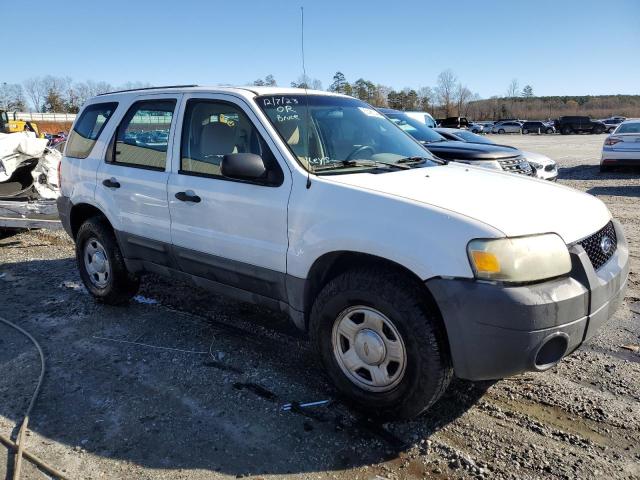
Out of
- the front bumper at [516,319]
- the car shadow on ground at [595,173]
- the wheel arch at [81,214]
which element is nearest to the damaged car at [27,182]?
the wheel arch at [81,214]

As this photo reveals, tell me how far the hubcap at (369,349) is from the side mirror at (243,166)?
105 centimetres

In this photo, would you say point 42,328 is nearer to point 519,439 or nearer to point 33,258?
point 33,258

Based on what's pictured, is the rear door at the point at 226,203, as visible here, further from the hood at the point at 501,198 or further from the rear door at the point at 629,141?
the rear door at the point at 629,141

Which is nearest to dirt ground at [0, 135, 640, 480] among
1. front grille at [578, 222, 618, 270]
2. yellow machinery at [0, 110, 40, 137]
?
front grille at [578, 222, 618, 270]

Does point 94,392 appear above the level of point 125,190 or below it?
below

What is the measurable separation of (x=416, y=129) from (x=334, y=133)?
6681 millimetres

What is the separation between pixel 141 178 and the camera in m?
4.31

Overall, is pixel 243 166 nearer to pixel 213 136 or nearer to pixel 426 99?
pixel 213 136

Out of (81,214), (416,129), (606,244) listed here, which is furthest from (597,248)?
(416,129)

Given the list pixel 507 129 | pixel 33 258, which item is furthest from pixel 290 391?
pixel 507 129

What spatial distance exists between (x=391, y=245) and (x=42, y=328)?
3.50m

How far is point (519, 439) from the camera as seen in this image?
2920 millimetres

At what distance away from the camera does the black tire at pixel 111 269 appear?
489 centimetres

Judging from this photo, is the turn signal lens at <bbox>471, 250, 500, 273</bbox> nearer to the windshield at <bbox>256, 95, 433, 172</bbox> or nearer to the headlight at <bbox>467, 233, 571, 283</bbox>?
the headlight at <bbox>467, 233, 571, 283</bbox>
